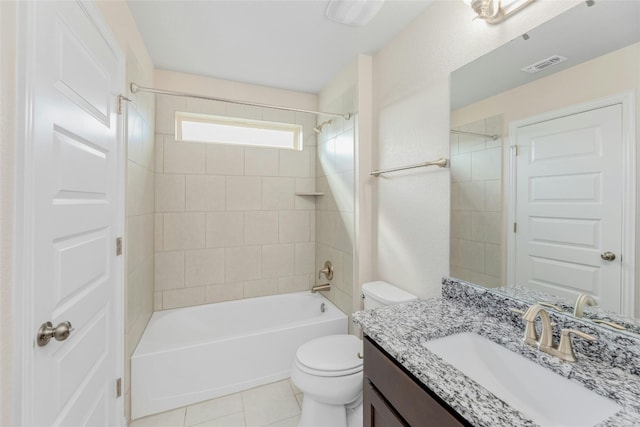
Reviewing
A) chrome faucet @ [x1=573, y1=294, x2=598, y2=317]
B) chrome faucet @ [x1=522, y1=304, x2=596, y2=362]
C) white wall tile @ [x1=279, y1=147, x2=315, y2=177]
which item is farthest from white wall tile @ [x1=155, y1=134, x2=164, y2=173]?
chrome faucet @ [x1=573, y1=294, x2=598, y2=317]

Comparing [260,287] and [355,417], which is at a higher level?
[260,287]

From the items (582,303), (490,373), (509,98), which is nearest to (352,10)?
(509,98)

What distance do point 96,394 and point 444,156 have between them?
207 cm

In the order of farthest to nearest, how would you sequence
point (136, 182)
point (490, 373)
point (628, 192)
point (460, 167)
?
point (136, 182) → point (460, 167) → point (490, 373) → point (628, 192)

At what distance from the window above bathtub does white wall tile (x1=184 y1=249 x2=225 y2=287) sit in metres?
1.04

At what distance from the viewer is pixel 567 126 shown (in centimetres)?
91

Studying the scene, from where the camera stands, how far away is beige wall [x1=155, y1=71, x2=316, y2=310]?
2.31 meters

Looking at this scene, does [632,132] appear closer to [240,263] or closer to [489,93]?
[489,93]

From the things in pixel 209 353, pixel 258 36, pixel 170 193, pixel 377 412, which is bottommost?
pixel 209 353

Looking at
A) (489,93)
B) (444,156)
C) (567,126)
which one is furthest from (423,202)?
(567,126)

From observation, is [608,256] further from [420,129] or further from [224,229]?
[224,229]

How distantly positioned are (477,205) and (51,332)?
1.72 metres

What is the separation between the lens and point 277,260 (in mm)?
2684

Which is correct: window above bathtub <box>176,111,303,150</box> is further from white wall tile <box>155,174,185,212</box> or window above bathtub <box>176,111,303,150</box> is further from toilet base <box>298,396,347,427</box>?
toilet base <box>298,396,347,427</box>
